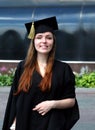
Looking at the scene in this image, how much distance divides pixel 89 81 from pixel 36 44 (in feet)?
30.8

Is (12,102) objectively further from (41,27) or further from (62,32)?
(62,32)

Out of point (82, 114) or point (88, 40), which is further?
point (88, 40)

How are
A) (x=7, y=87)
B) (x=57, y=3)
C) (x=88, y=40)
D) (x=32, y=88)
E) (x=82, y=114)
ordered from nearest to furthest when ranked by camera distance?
(x=32, y=88)
(x=82, y=114)
(x=7, y=87)
(x=88, y=40)
(x=57, y=3)

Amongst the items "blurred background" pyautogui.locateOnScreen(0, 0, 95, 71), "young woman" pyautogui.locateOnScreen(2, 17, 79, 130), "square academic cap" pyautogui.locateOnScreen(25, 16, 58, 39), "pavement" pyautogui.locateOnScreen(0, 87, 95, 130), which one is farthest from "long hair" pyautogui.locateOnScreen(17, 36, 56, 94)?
"blurred background" pyautogui.locateOnScreen(0, 0, 95, 71)

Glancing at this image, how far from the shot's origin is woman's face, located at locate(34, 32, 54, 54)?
3957mm

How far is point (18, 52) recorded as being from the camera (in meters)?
17.2

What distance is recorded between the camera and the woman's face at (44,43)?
3957mm

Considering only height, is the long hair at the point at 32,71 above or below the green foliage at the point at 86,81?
above

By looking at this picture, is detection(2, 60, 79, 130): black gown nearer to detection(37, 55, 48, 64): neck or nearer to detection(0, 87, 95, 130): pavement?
detection(37, 55, 48, 64): neck

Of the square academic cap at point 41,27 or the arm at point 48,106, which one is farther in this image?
the square academic cap at point 41,27

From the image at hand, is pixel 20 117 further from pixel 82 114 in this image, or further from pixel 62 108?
pixel 82 114

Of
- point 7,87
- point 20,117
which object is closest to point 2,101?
point 7,87

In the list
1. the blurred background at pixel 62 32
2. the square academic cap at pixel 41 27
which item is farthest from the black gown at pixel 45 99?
the blurred background at pixel 62 32

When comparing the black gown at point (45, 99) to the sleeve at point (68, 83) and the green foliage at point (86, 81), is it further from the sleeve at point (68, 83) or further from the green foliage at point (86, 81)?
the green foliage at point (86, 81)
